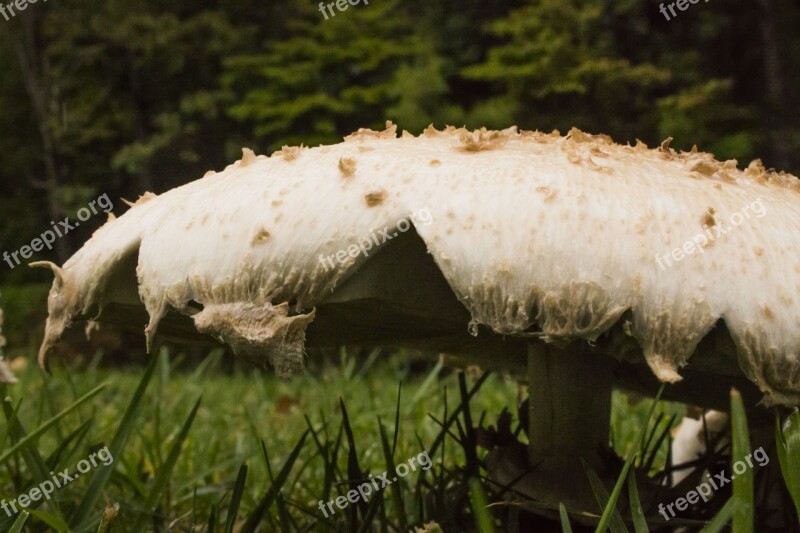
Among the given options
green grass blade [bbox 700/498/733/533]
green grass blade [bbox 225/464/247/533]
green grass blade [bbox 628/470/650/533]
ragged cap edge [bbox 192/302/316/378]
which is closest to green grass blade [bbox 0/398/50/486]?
green grass blade [bbox 225/464/247/533]

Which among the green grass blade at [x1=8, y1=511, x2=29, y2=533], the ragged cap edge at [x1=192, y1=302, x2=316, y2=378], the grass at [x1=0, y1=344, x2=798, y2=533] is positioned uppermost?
the ragged cap edge at [x1=192, y1=302, x2=316, y2=378]

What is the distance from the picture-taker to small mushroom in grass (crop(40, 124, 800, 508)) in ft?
3.14

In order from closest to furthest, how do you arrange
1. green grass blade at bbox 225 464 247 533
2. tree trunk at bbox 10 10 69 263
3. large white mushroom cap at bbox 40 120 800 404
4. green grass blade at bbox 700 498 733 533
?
→ large white mushroom cap at bbox 40 120 800 404 < green grass blade at bbox 700 498 733 533 < green grass blade at bbox 225 464 247 533 < tree trunk at bbox 10 10 69 263

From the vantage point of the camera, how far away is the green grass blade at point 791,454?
1.15 metres

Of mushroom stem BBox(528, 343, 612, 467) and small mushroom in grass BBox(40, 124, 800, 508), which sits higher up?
small mushroom in grass BBox(40, 124, 800, 508)

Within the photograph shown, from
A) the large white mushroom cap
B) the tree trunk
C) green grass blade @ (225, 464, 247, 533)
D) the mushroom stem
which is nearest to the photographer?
the large white mushroom cap

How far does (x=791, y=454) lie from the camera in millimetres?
1195

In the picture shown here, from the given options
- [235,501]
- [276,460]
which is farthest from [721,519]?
[276,460]

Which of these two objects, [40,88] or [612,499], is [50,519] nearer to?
[612,499]

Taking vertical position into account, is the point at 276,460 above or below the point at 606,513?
below

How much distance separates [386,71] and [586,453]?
10135 millimetres

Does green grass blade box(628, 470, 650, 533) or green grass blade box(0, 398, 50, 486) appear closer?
green grass blade box(628, 470, 650, 533)

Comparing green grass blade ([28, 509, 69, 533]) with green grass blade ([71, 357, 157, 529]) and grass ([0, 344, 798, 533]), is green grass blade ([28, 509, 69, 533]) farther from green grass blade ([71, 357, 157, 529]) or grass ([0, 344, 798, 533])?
green grass blade ([71, 357, 157, 529])

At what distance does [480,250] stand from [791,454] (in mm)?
589
